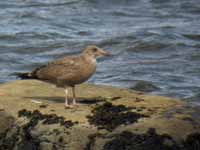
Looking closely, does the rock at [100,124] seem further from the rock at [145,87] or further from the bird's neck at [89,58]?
the rock at [145,87]

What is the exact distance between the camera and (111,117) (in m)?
7.32

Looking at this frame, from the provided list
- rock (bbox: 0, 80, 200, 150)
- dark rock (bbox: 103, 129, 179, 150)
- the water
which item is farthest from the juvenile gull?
the water

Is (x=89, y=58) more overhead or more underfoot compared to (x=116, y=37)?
more overhead

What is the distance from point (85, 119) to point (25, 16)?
11.0 m

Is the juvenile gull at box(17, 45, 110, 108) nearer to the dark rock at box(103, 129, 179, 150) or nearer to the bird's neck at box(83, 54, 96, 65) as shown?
the bird's neck at box(83, 54, 96, 65)

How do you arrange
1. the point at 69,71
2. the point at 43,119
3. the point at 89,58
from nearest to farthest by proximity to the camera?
the point at 43,119 < the point at 69,71 < the point at 89,58

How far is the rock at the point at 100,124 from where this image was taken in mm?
7020

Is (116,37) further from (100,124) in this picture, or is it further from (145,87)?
(100,124)

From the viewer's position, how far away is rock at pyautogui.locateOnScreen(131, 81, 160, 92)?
12.2 meters

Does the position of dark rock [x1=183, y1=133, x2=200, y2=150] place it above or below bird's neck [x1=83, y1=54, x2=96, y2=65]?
below

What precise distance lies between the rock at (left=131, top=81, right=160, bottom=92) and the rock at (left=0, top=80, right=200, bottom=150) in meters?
3.95

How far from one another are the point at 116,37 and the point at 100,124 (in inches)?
345

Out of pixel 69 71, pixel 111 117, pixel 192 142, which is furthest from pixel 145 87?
pixel 192 142

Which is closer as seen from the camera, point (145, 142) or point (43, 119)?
point (145, 142)
